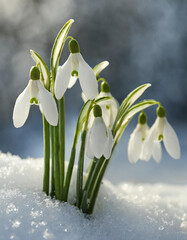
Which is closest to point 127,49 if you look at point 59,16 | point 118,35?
point 118,35

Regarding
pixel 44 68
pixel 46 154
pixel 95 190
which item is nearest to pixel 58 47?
pixel 44 68

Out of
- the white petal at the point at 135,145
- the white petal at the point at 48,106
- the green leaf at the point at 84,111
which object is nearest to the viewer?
the white petal at the point at 48,106

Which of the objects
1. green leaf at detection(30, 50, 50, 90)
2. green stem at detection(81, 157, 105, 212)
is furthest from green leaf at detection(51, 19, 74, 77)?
green stem at detection(81, 157, 105, 212)

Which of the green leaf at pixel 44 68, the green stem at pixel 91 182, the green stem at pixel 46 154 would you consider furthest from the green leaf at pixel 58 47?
the green stem at pixel 91 182

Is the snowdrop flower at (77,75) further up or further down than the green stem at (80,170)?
further up

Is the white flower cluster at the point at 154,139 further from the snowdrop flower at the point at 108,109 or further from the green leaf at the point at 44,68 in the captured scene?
the green leaf at the point at 44,68

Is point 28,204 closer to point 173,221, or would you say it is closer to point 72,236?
point 72,236

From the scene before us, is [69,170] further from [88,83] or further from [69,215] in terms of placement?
[88,83]
